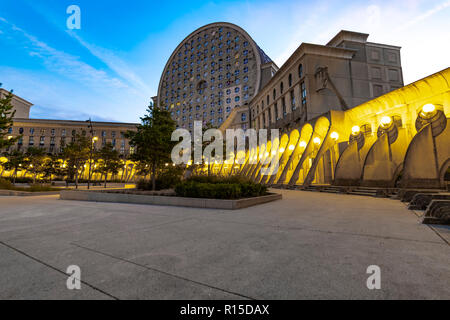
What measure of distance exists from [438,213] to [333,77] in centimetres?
2996

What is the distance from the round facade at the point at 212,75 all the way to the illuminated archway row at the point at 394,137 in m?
43.7

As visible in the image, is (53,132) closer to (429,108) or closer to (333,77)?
(333,77)

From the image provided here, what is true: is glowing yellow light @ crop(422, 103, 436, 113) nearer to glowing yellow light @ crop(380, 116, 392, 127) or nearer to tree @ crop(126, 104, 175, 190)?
glowing yellow light @ crop(380, 116, 392, 127)

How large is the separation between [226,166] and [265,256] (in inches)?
1525

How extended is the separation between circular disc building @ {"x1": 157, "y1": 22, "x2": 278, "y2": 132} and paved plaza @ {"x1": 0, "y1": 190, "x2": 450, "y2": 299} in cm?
5240

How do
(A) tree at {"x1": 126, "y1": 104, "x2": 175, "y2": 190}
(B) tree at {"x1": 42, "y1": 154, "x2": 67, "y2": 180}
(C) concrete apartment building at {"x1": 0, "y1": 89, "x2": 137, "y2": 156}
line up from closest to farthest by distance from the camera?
1. (A) tree at {"x1": 126, "y1": 104, "x2": 175, "y2": 190}
2. (B) tree at {"x1": 42, "y1": 154, "x2": 67, "y2": 180}
3. (C) concrete apartment building at {"x1": 0, "y1": 89, "x2": 137, "y2": 156}

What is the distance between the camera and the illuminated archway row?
11086 millimetres

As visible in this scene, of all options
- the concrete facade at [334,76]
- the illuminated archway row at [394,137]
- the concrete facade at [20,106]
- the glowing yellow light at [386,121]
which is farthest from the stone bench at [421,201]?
the concrete facade at [20,106]

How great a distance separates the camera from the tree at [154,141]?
16344 millimetres

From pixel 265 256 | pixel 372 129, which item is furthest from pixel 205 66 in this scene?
pixel 265 256

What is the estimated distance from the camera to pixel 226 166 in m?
42.1

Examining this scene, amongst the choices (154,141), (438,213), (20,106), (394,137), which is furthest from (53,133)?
(438,213)
